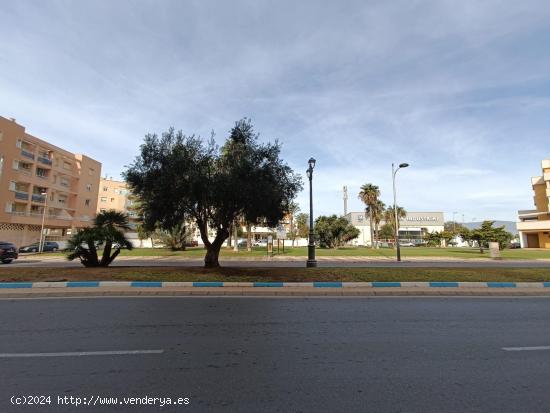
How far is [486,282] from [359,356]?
452 inches

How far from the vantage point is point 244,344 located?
5785mm

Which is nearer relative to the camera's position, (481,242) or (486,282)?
(486,282)

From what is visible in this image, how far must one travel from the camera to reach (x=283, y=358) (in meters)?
5.07

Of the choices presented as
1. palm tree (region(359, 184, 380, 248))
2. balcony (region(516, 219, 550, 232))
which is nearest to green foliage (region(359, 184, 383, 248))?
palm tree (region(359, 184, 380, 248))

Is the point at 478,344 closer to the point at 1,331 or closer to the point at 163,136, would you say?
the point at 1,331

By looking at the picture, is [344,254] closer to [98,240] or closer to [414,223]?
[98,240]

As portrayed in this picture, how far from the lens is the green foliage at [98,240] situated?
645 inches

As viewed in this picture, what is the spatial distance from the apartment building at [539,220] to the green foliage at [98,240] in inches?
2568

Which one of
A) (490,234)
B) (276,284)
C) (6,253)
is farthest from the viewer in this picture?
(490,234)

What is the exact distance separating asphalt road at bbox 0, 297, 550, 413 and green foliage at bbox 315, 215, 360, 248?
169 ft

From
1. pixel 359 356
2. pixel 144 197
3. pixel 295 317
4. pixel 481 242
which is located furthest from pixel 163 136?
pixel 481 242

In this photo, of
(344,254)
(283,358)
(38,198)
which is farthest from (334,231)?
(283,358)

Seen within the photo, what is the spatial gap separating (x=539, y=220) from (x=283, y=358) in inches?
2894

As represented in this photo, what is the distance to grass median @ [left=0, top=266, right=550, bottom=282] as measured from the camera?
45.4 ft
